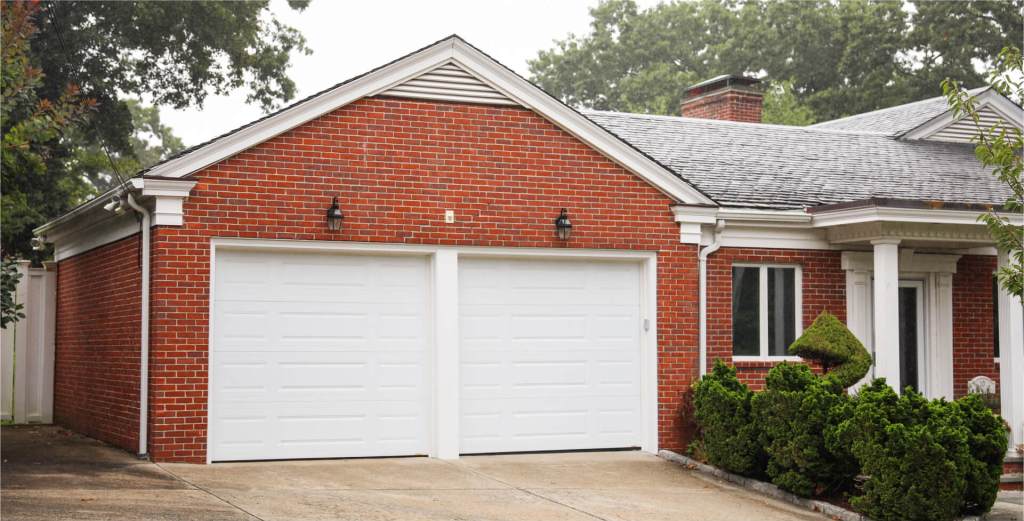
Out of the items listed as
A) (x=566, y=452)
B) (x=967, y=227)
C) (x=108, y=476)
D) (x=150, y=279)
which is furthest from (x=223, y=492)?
(x=967, y=227)

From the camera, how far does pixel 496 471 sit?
12367 millimetres

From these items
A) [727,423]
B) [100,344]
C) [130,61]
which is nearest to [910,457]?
→ [727,423]

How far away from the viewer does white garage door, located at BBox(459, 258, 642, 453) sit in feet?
44.2

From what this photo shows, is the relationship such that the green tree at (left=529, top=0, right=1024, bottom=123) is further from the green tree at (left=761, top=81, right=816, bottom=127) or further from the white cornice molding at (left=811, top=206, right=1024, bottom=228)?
the white cornice molding at (left=811, top=206, right=1024, bottom=228)

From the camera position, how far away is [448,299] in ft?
43.2

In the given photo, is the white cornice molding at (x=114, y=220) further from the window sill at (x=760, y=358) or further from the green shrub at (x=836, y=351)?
the window sill at (x=760, y=358)

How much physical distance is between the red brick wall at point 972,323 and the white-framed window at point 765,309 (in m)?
2.63

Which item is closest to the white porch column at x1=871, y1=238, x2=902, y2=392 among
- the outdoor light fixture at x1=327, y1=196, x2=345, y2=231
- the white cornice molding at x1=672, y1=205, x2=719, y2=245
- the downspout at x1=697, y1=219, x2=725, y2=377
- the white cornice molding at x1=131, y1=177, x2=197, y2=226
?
the downspout at x1=697, y1=219, x2=725, y2=377

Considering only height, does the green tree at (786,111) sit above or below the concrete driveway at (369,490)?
above

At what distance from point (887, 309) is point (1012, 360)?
227cm

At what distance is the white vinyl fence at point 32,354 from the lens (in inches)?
669

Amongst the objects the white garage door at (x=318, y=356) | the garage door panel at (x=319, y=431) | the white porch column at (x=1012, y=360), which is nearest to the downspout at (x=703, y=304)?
the white garage door at (x=318, y=356)

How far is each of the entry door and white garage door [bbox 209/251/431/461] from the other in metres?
7.00

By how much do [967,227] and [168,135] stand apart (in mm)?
44097
